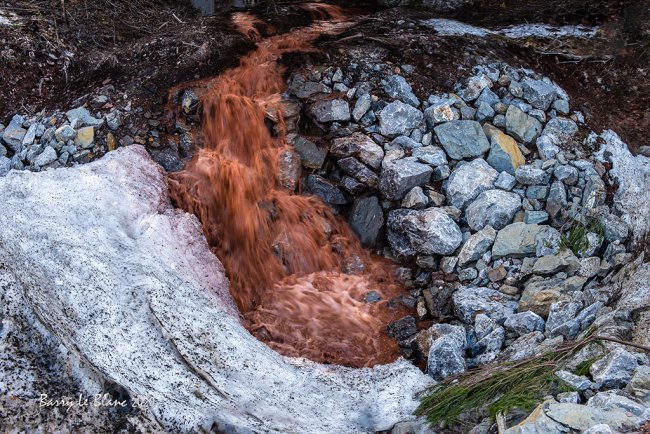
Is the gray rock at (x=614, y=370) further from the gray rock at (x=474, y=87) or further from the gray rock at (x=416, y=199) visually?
the gray rock at (x=474, y=87)

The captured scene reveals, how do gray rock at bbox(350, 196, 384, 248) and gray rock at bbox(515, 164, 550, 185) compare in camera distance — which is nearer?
gray rock at bbox(515, 164, 550, 185)

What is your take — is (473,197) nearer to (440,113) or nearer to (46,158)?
(440,113)

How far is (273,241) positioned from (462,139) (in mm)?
1862

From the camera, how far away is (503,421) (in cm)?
277

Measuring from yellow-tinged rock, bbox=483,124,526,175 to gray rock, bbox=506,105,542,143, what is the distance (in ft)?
0.23

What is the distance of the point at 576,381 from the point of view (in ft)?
9.18

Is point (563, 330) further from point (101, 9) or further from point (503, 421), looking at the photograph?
point (101, 9)

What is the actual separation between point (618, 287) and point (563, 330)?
500mm

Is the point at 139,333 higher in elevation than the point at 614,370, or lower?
lower

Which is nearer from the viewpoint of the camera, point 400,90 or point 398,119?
point 398,119

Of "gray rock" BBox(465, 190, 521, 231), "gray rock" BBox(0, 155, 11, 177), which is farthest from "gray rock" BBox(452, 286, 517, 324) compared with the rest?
"gray rock" BBox(0, 155, 11, 177)

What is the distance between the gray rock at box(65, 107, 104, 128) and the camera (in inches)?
215

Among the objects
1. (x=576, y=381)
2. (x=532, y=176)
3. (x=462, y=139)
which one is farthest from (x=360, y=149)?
(x=576, y=381)

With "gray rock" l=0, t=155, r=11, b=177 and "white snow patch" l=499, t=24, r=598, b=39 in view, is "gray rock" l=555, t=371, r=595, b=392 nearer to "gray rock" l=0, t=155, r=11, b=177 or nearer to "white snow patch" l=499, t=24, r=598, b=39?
"white snow patch" l=499, t=24, r=598, b=39
